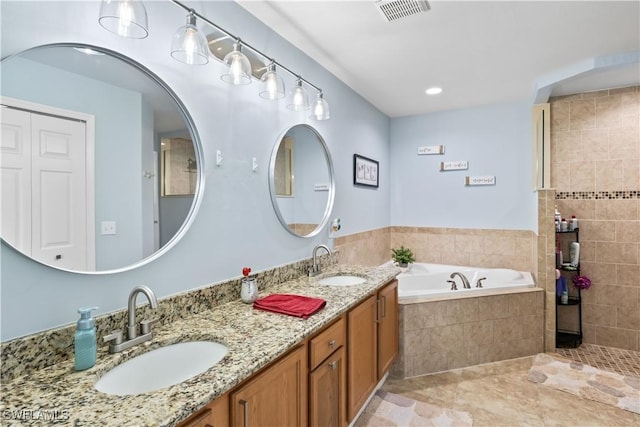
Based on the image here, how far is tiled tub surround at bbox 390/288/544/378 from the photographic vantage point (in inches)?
103

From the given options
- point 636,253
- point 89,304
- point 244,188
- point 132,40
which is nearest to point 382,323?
point 244,188

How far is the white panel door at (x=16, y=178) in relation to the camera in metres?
0.94

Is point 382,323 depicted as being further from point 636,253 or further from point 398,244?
point 636,253

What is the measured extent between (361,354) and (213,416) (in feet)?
3.73

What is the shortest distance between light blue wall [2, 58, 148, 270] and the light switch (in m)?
0.01

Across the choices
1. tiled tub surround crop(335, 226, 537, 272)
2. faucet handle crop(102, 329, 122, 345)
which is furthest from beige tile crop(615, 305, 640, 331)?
faucet handle crop(102, 329, 122, 345)

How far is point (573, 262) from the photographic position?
3.12 metres

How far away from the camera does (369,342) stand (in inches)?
78.6

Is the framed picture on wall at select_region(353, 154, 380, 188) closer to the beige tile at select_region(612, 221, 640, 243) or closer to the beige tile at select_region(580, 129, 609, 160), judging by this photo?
the beige tile at select_region(580, 129, 609, 160)

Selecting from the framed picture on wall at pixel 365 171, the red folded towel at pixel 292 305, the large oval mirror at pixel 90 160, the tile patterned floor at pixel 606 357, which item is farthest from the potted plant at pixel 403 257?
the large oval mirror at pixel 90 160

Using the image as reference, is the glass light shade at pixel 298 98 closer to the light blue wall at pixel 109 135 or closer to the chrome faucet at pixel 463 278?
the light blue wall at pixel 109 135

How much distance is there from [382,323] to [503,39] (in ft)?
6.83

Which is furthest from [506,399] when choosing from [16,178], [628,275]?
[16,178]

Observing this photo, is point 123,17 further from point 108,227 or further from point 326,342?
point 326,342
